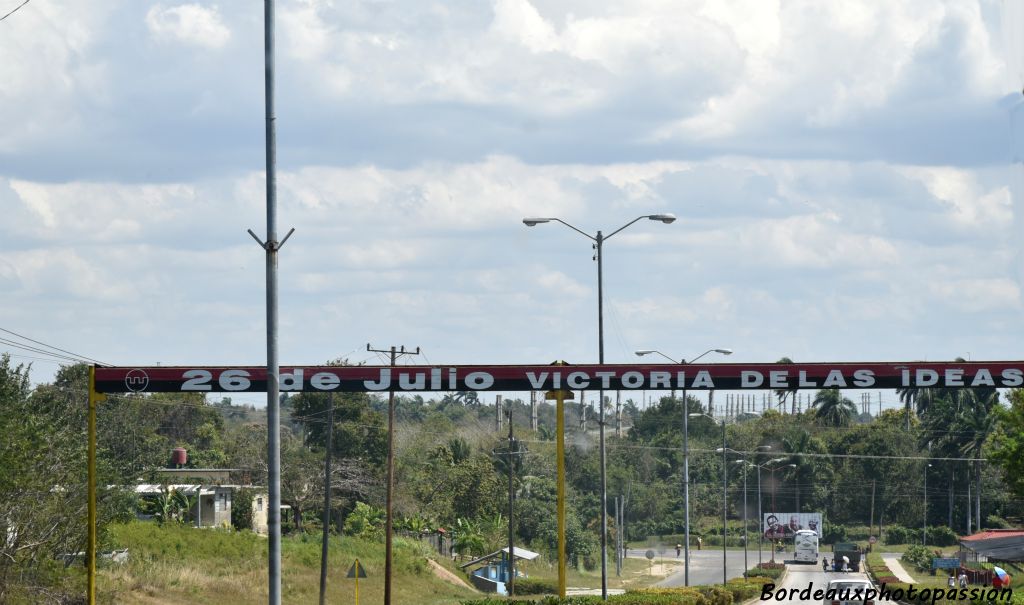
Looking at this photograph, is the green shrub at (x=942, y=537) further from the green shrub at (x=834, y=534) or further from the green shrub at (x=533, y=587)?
the green shrub at (x=533, y=587)

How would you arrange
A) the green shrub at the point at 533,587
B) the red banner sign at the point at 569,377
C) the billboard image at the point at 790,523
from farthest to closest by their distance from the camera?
the billboard image at the point at 790,523 → the green shrub at the point at 533,587 → the red banner sign at the point at 569,377

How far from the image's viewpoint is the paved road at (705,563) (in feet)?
285

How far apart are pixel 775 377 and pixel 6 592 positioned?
793 inches

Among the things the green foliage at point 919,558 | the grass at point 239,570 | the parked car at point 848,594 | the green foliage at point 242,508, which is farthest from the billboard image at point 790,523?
the parked car at point 848,594

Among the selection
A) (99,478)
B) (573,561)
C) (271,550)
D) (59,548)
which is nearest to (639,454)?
(573,561)

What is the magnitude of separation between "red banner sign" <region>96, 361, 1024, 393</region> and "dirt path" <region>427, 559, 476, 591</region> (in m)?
45.2

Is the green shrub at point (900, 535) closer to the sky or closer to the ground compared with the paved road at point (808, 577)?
closer to the ground

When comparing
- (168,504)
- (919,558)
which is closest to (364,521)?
(168,504)

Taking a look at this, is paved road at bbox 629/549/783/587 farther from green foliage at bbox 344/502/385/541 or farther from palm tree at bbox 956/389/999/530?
palm tree at bbox 956/389/999/530

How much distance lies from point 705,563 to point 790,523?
18.7m

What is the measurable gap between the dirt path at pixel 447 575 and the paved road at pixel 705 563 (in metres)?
13.8

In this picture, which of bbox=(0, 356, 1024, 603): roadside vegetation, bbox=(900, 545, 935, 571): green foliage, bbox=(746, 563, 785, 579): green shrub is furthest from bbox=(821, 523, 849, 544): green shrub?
bbox=(746, 563, 785, 579): green shrub

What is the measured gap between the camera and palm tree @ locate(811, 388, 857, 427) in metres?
147

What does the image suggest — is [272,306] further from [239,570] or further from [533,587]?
[533,587]
